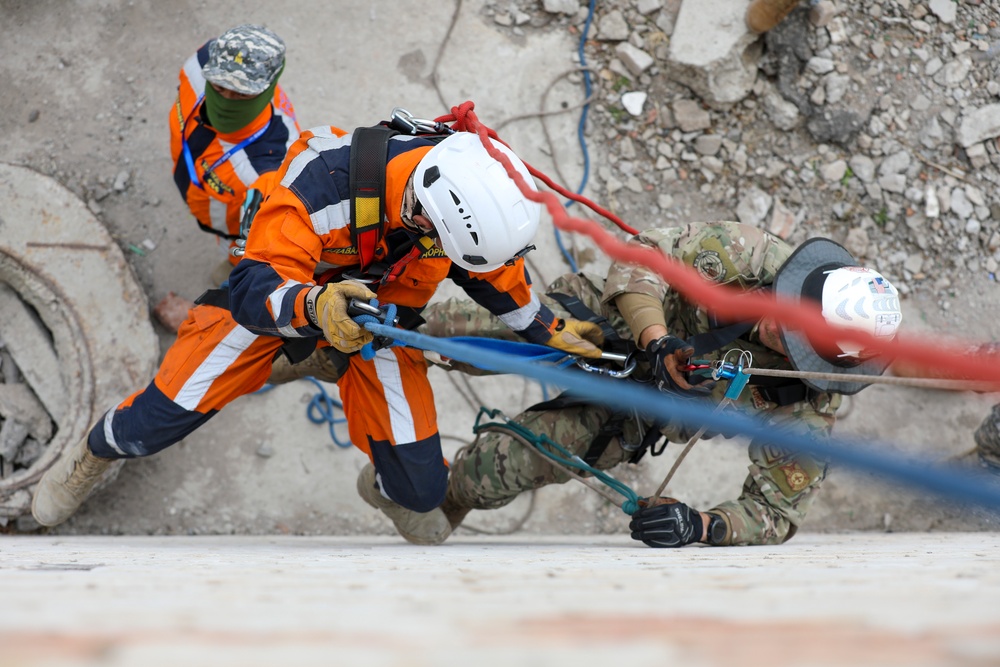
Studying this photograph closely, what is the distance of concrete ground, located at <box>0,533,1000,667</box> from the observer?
107 centimetres

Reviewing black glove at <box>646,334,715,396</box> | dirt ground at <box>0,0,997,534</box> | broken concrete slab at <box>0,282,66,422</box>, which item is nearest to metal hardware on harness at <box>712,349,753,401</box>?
black glove at <box>646,334,715,396</box>

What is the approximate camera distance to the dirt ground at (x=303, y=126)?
4.72 m

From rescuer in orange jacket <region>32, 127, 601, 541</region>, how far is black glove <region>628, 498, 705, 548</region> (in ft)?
2.24

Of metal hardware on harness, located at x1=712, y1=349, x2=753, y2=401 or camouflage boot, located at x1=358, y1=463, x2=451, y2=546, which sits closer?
metal hardware on harness, located at x1=712, y1=349, x2=753, y2=401

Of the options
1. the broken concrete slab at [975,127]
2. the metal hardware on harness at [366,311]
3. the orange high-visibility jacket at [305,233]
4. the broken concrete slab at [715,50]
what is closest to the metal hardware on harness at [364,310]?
the metal hardware on harness at [366,311]

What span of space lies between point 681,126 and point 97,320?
137 inches

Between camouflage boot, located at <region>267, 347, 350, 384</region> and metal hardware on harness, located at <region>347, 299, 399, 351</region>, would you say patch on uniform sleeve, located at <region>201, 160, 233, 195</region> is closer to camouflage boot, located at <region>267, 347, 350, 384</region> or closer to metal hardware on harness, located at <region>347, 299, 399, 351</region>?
camouflage boot, located at <region>267, 347, 350, 384</region>

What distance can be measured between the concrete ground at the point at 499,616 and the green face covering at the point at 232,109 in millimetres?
2244

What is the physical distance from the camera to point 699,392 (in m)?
3.27

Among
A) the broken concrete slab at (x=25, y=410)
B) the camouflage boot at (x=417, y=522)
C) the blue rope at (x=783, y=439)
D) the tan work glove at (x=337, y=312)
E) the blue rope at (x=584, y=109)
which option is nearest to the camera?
the blue rope at (x=783, y=439)

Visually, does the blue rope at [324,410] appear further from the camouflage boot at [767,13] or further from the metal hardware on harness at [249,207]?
the camouflage boot at [767,13]

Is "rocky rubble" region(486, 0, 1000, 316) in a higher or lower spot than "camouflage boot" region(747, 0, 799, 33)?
lower

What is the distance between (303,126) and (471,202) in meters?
2.50

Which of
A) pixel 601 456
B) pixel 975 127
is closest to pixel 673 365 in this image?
pixel 601 456
